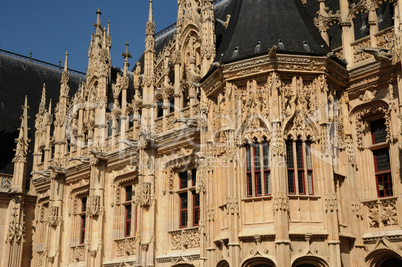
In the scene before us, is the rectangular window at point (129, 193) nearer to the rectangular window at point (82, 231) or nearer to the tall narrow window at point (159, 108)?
the tall narrow window at point (159, 108)

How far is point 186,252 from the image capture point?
19.9 meters

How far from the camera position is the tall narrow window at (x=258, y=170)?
53.8 ft

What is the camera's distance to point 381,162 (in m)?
17.0

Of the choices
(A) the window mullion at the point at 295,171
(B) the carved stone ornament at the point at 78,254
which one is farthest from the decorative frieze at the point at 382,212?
(B) the carved stone ornament at the point at 78,254

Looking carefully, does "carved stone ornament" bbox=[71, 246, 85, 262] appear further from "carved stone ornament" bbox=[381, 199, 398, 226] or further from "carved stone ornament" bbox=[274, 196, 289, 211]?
"carved stone ornament" bbox=[381, 199, 398, 226]

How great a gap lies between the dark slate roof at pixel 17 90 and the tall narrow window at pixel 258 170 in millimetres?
18514

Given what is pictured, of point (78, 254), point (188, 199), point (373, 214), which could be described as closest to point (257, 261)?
point (373, 214)

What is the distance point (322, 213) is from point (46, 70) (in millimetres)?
27646

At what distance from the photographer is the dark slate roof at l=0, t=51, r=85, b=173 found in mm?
31891

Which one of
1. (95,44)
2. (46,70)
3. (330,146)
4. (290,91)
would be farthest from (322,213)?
(46,70)

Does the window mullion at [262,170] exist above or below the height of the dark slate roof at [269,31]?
below

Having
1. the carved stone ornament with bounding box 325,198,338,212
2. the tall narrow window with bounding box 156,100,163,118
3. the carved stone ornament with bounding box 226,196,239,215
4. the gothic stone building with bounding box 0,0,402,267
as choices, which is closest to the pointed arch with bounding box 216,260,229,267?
the gothic stone building with bounding box 0,0,402,267

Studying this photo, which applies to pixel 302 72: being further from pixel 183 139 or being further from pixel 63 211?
pixel 63 211

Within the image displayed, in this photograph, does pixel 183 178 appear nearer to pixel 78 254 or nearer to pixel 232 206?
pixel 232 206
